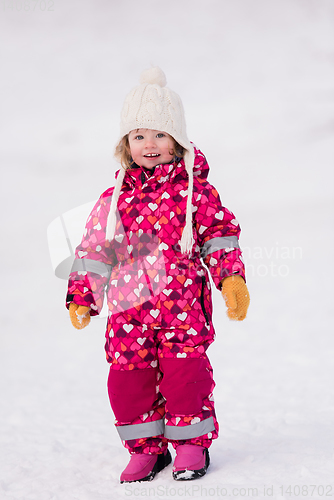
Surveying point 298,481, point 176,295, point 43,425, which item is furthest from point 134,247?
point 43,425

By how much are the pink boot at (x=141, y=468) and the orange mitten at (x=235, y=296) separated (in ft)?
1.90

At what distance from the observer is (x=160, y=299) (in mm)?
1914

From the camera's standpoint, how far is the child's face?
2.01 metres

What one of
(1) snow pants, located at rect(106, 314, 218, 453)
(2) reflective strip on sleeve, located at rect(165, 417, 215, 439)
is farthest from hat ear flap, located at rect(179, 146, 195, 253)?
A: (2) reflective strip on sleeve, located at rect(165, 417, 215, 439)

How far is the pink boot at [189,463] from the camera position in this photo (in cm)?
187

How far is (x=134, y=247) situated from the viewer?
6.48 feet

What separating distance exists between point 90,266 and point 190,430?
67 cm

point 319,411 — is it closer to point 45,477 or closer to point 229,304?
point 229,304

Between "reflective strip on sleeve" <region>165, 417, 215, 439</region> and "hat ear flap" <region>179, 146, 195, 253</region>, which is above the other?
"hat ear flap" <region>179, 146, 195, 253</region>
